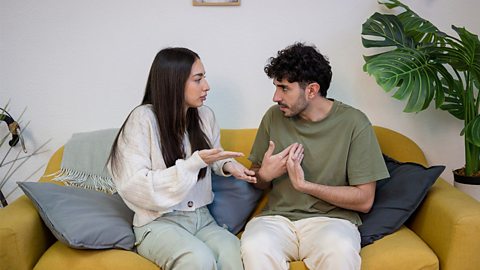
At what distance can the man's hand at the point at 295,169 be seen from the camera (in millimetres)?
1996

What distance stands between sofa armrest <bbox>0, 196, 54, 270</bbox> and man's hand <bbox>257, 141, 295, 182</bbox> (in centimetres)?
90

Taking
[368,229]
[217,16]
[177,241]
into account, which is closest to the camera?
[177,241]

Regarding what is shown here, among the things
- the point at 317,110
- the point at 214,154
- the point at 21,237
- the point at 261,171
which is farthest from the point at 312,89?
the point at 21,237

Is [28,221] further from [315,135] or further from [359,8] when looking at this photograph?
[359,8]

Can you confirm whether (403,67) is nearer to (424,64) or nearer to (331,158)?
(424,64)

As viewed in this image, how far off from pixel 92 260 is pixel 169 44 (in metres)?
1.20

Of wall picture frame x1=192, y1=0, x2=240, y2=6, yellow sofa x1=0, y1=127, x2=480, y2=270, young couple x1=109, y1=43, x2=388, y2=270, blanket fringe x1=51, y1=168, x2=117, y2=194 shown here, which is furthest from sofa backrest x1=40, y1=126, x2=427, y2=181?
wall picture frame x1=192, y1=0, x2=240, y2=6

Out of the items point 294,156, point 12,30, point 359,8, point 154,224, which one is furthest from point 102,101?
point 359,8

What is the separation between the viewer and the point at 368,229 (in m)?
2.06

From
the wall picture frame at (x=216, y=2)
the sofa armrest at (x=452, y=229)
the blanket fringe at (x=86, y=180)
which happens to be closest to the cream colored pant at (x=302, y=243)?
the sofa armrest at (x=452, y=229)

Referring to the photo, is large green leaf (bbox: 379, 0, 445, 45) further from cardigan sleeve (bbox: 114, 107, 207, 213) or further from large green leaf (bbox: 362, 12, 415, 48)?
cardigan sleeve (bbox: 114, 107, 207, 213)

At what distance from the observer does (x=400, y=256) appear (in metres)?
1.88

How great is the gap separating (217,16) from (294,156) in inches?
37.8

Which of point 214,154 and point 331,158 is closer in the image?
point 214,154
